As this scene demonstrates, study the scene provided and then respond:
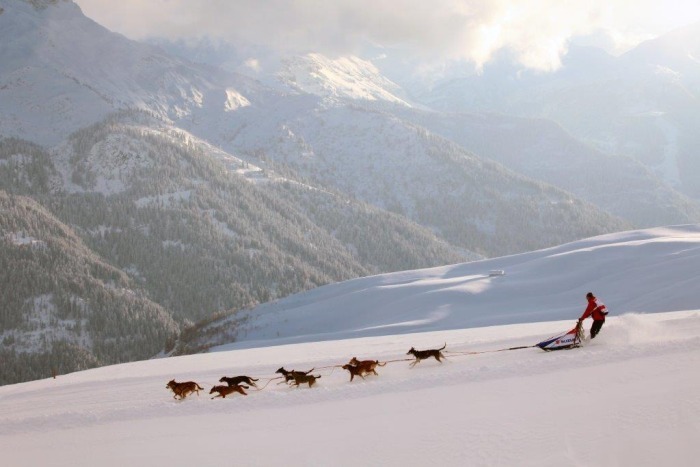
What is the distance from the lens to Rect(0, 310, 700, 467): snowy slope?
397 inches

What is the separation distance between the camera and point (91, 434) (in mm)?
14742

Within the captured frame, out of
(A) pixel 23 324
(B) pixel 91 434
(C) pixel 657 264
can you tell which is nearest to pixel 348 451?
(B) pixel 91 434

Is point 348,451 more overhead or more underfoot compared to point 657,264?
more underfoot

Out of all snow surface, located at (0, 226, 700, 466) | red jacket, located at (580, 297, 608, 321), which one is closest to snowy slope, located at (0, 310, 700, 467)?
snow surface, located at (0, 226, 700, 466)

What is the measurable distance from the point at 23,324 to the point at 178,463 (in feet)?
591

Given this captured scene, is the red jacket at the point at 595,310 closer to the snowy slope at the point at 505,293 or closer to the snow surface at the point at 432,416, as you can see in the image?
the snow surface at the point at 432,416

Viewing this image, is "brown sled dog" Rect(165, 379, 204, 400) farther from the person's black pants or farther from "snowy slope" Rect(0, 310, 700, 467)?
the person's black pants

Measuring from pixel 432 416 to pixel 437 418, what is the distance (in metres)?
0.21

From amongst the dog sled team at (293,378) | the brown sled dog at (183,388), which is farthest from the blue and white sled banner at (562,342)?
the brown sled dog at (183,388)

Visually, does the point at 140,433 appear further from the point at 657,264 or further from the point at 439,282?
the point at 439,282

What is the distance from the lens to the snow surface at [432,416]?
398 inches

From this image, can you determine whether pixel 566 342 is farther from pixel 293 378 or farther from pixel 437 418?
pixel 293 378

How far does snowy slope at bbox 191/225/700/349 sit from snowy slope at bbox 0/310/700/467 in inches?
1241

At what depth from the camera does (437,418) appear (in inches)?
478
